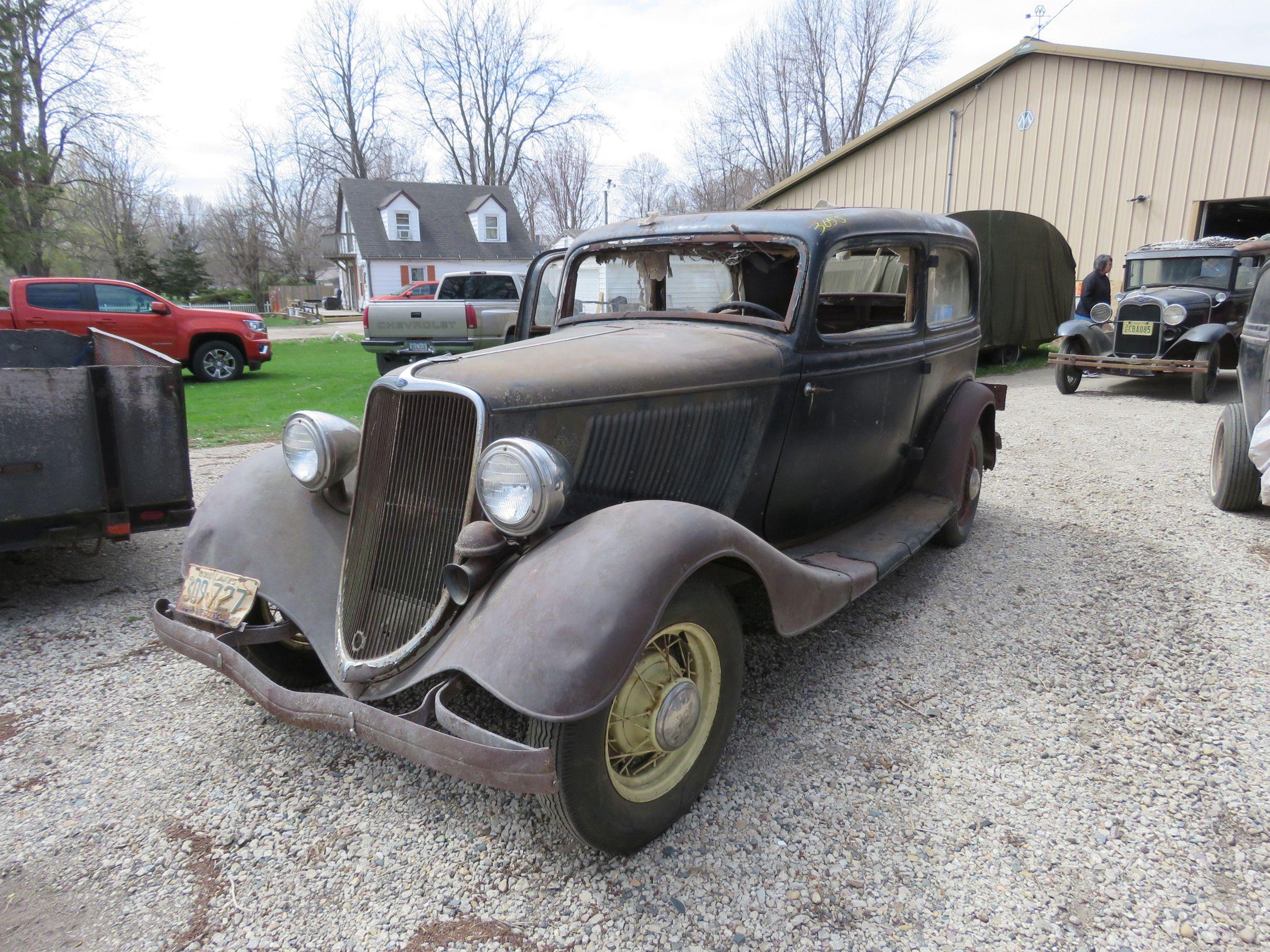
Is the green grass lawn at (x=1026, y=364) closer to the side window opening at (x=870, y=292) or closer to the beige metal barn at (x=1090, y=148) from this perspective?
the beige metal barn at (x=1090, y=148)

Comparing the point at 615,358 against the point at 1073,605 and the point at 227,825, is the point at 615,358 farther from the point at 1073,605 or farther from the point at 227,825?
the point at 1073,605

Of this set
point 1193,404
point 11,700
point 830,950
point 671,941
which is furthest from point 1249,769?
point 1193,404

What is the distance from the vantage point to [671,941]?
1923mm

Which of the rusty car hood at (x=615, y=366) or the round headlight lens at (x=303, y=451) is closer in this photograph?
the rusty car hood at (x=615, y=366)

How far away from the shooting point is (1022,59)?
1455cm

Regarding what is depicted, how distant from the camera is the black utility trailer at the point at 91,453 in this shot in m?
3.48

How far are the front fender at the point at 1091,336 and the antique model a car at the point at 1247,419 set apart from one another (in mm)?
5499

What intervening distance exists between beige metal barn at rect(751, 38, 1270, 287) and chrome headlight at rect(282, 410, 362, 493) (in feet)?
50.3

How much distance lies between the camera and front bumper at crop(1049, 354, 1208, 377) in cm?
973

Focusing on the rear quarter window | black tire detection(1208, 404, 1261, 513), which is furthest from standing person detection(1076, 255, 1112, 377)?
the rear quarter window

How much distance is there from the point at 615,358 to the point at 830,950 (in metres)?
1.87

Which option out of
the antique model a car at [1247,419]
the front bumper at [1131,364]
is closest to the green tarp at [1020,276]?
the front bumper at [1131,364]

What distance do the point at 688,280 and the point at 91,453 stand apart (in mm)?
2955

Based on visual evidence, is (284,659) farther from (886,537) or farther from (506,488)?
(886,537)
